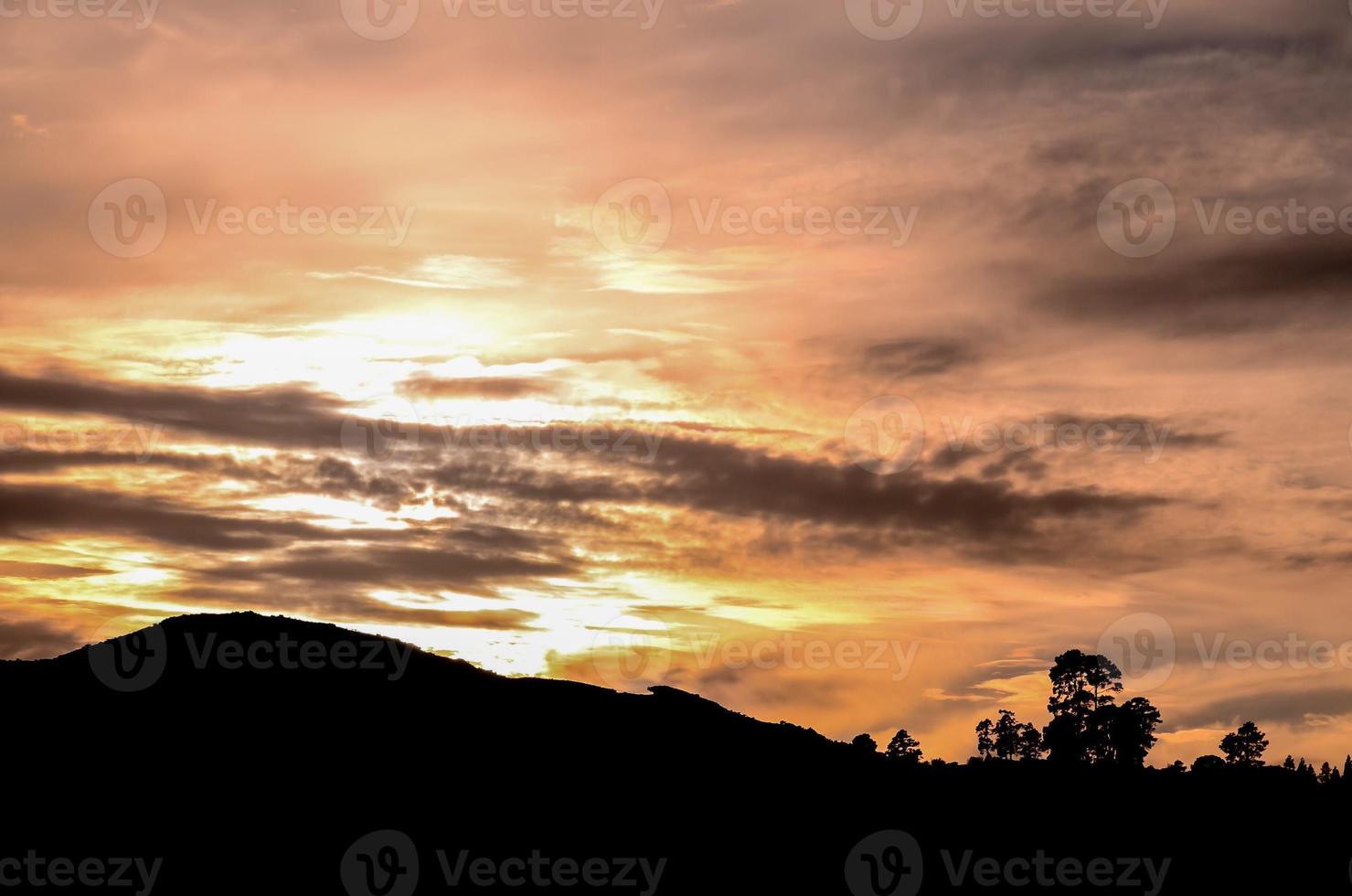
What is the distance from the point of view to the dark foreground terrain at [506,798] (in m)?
79.3

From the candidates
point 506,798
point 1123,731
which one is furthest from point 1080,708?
point 506,798

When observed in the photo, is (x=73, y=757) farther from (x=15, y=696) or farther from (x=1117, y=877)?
(x=1117, y=877)

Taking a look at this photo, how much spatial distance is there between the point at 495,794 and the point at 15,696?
35.8 meters

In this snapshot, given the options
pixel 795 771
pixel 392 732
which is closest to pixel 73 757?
pixel 392 732

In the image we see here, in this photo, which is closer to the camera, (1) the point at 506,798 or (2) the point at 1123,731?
(1) the point at 506,798

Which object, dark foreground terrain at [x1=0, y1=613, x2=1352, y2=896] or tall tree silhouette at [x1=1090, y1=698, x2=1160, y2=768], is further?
tall tree silhouette at [x1=1090, y1=698, x2=1160, y2=768]

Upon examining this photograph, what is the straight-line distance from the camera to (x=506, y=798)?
293 feet

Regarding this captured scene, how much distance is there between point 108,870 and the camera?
3059 inches

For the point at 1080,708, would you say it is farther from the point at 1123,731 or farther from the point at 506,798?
the point at 506,798

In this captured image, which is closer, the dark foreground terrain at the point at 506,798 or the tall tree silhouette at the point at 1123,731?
the dark foreground terrain at the point at 506,798

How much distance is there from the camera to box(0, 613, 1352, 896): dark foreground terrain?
7931 centimetres

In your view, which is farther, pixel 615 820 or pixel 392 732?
pixel 392 732

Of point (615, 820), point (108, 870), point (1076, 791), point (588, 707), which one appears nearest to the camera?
point (108, 870)

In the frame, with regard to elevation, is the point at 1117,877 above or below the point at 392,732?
below
